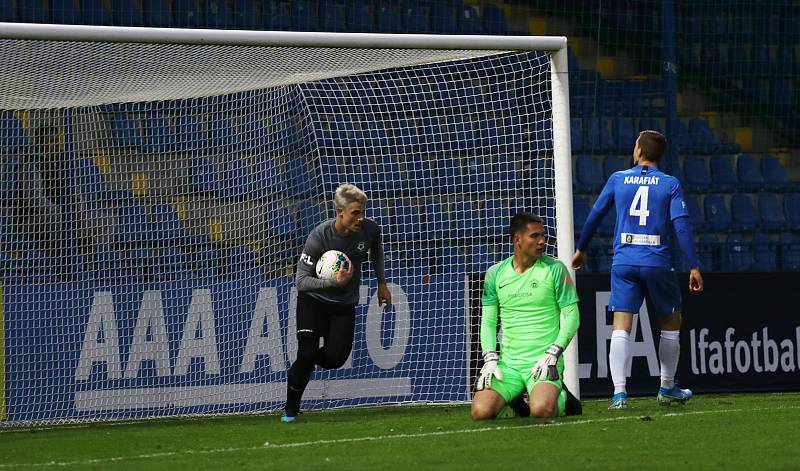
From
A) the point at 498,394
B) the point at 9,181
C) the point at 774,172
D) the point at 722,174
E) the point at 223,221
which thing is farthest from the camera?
the point at 774,172

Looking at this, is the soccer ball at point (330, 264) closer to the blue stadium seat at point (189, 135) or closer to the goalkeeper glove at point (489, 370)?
the goalkeeper glove at point (489, 370)

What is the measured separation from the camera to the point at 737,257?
12695 mm

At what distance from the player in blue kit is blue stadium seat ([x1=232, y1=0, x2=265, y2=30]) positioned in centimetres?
563

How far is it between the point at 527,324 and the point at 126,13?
645cm

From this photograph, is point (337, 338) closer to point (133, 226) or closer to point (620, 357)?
point (620, 357)

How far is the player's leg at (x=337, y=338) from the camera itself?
8.23 meters

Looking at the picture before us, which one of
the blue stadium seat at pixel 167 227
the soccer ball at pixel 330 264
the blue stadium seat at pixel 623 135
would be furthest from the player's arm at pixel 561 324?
the blue stadium seat at pixel 623 135

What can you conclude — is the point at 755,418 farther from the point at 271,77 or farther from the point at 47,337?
the point at 47,337

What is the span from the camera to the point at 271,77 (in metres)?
9.65

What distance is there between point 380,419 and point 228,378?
6.60 ft

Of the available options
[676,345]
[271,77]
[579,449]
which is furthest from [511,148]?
[579,449]

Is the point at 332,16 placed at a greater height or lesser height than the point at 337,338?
greater

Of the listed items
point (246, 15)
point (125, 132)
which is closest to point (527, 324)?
point (125, 132)

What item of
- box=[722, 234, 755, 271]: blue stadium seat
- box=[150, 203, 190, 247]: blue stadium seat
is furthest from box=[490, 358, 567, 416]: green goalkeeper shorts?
box=[722, 234, 755, 271]: blue stadium seat
